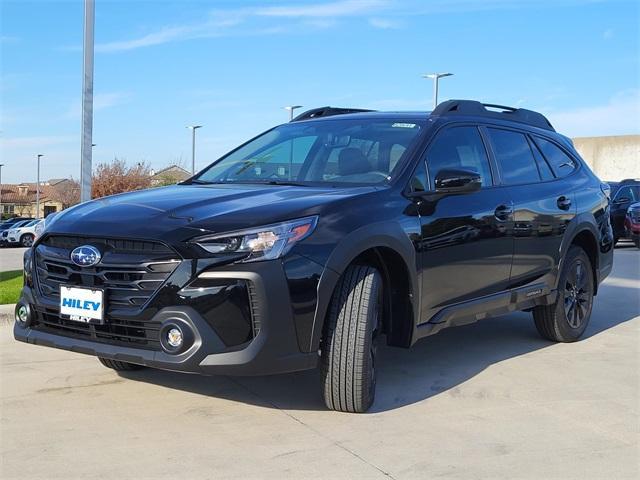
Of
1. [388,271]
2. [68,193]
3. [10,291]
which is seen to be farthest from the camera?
[68,193]

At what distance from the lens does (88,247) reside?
3684 millimetres

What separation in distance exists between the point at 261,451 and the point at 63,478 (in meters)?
0.86

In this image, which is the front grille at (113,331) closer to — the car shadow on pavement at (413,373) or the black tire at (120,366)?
the car shadow on pavement at (413,373)

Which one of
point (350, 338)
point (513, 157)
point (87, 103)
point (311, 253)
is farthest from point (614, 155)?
point (311, 253)

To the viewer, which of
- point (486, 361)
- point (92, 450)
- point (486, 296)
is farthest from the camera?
point (486, 361)

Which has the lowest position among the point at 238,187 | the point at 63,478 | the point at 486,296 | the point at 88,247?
the point at 63,478

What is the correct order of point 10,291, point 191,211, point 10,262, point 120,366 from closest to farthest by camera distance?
point 191,211
point 120,366
point 10,291
point 10,262

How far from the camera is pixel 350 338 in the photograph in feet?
12.4

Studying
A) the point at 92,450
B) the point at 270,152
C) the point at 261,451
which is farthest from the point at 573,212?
the point at 92,450

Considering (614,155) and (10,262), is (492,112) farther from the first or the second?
(614,155)

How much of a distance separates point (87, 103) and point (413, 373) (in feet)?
19.5

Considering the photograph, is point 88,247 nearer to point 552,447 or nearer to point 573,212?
point 552,447

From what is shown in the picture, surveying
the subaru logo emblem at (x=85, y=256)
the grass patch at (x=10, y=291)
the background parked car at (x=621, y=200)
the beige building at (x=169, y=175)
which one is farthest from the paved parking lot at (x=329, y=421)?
the beige building at (x=169, y=175)

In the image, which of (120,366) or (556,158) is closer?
(120,366)
